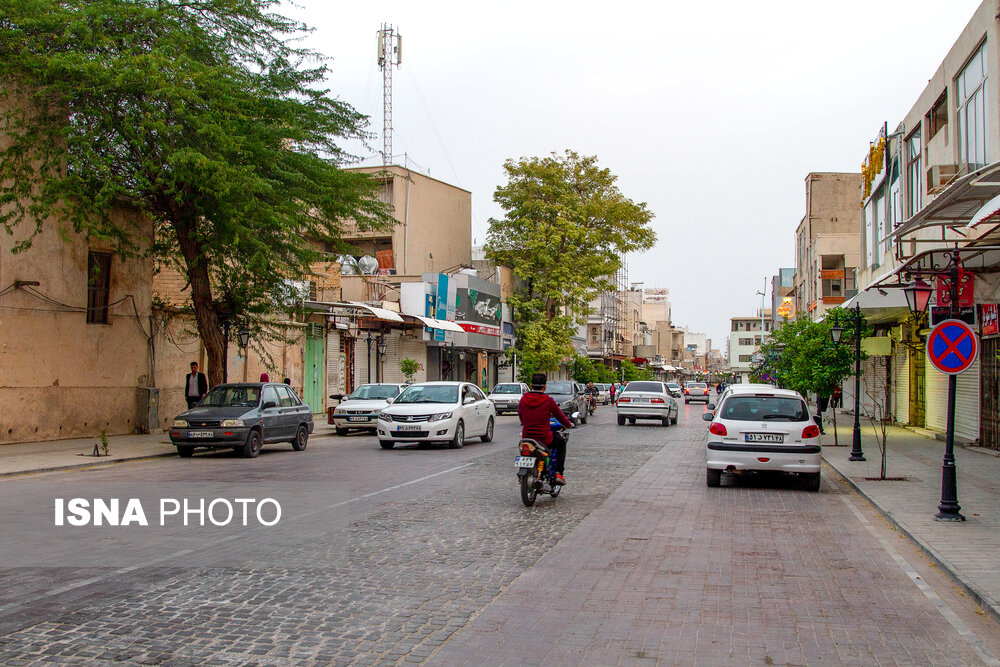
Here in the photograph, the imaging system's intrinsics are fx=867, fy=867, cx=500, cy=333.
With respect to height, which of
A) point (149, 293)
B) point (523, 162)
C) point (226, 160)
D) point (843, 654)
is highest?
point (523, 162)

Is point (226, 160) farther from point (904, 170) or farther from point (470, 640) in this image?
point (904, 170)

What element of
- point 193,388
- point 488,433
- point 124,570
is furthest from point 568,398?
point 124,570

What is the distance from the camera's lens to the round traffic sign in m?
10.6

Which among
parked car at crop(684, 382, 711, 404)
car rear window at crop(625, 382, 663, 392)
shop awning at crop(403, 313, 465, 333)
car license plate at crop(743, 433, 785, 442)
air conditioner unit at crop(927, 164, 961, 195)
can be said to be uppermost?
air conditioner unit at crop(927, 164, 961, 195)

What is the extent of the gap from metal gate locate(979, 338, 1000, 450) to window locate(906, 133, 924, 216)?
5442 millimetres

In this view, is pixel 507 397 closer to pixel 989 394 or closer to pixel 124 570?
pixel 989 394

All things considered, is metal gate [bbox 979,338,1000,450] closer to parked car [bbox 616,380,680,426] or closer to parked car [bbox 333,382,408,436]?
parked car [bbox 616,380,680,426]

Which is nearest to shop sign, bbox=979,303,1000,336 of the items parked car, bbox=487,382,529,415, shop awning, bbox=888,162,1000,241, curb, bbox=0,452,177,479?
shop awning, bbox=888,162,1000,241

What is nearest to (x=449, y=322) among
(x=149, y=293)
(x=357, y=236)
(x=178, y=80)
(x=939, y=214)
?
(x=357, y=236)

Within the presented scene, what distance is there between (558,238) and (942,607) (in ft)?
146

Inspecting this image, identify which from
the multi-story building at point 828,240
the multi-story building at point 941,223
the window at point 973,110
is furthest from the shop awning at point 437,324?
the window at point 973,110

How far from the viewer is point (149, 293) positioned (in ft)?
82.4

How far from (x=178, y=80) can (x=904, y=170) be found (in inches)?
Answer: 831

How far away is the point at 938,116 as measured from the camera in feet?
76.4
